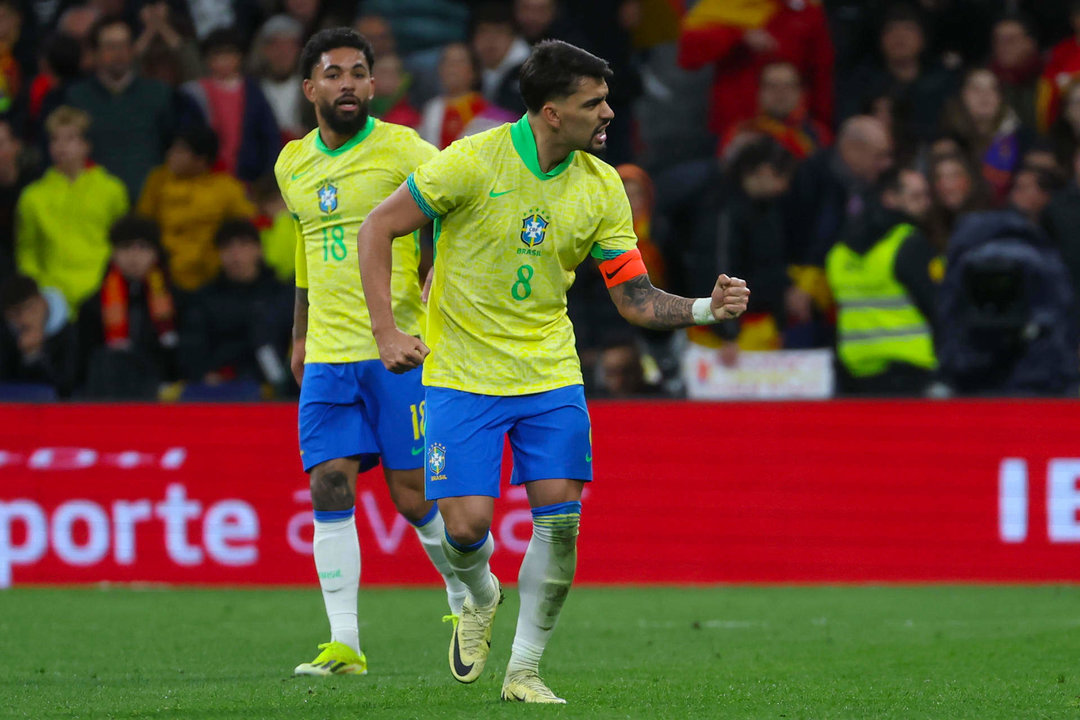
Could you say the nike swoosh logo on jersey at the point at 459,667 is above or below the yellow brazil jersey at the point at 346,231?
below

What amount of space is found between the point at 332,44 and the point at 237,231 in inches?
233

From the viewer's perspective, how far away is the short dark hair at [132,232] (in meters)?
13.4

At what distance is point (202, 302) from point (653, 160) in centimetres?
409

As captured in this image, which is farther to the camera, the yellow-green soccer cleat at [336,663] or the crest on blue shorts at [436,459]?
the yellow-green soccer cleat at [336,663]

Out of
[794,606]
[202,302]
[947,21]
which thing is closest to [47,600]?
[202,302]

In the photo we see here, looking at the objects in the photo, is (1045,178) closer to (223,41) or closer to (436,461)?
(223,41)

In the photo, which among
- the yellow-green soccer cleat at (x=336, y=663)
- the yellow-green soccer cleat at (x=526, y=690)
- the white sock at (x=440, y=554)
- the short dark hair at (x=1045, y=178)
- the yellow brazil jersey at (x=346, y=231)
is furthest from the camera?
the short dark hair at (x=1045, y=178)

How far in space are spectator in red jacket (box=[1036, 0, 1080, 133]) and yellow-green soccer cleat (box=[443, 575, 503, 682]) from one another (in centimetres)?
915

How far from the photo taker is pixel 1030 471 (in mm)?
11945

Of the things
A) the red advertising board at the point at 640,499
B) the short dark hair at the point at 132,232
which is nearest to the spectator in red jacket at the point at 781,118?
the red advertising board at the point at 640,499

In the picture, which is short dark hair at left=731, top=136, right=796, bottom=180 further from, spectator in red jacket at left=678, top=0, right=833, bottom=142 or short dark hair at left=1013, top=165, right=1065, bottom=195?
short dark hair at left=1013, top=165, right=1065, bottom=195

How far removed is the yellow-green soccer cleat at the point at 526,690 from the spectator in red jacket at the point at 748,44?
901cm

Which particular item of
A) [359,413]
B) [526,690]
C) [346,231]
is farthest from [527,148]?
[526,690]

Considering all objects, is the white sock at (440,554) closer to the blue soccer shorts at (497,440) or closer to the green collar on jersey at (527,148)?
the blue soccer shorts at (497,440)
